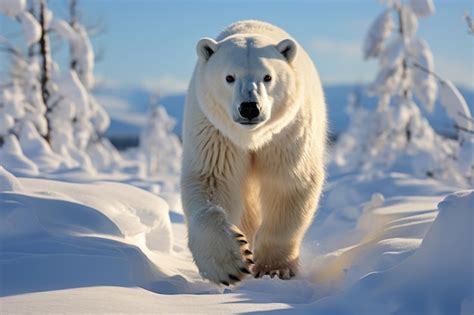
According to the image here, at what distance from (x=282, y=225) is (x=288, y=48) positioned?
1347 millimetres

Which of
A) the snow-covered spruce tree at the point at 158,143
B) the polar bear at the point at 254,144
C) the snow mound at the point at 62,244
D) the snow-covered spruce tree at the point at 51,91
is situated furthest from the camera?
the snow-covered spruce tree at the point at 158,143

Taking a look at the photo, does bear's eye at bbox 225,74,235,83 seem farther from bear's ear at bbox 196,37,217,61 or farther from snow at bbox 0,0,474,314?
snow at bbox 0,0,474,314

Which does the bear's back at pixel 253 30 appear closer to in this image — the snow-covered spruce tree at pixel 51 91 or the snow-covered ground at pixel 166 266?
the snow-covered ground at pixel 166 266

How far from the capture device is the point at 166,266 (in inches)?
183

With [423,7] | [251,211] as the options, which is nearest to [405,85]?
[423,7]

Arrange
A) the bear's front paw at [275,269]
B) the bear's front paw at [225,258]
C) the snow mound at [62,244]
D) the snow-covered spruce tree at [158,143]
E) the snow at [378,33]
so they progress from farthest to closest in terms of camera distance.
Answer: the snow-covered spruce tree at [158,143] < the snow at [378,33] < the bear's front paw at [275,269] < the bear's front paw at [225,258] < the snow mound at [62,244]

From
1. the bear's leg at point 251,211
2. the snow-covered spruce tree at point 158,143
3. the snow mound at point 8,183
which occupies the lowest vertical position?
the snow-covered spruce tree at point 158,143

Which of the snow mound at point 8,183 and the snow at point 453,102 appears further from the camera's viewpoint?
the snow at point 453,102

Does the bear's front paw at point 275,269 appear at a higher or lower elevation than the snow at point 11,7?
lower

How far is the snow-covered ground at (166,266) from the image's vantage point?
9.89ft

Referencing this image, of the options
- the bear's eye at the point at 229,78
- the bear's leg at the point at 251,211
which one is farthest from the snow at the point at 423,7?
the bear's eye at the point at 229,78

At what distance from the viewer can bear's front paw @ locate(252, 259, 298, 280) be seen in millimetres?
4832

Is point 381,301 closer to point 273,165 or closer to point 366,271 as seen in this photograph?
point 366,271

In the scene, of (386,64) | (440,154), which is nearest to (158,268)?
(440,154)
